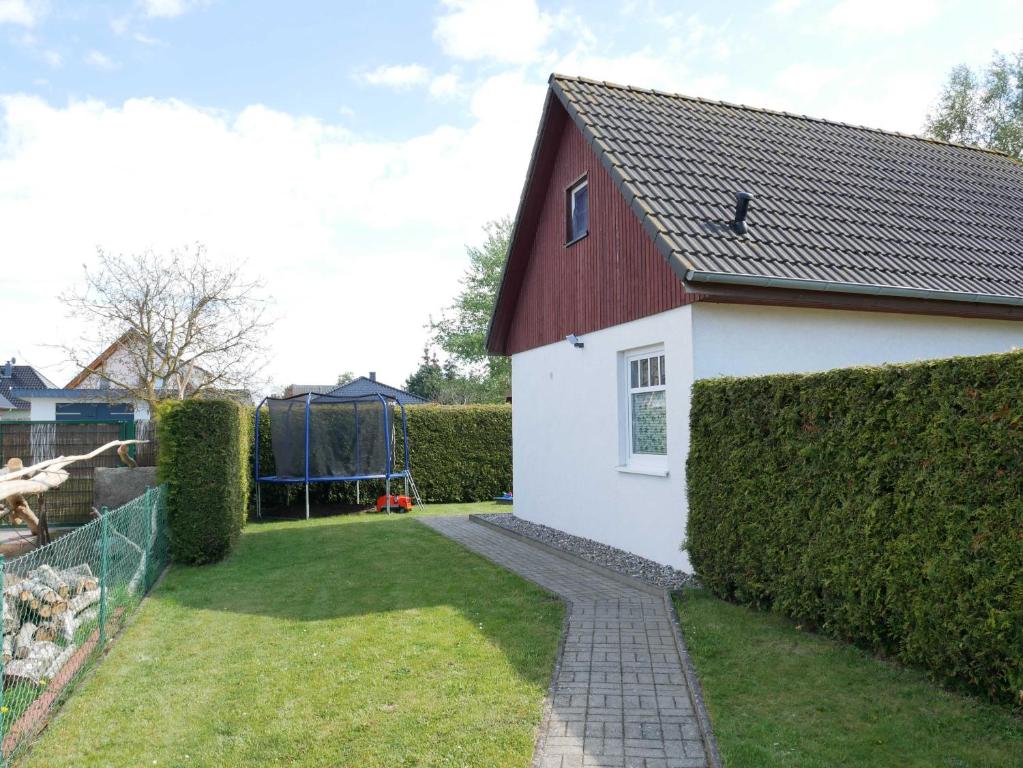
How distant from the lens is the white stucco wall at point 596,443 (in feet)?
26.2

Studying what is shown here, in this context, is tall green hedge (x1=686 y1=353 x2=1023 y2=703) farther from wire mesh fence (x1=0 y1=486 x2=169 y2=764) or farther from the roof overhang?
wire mesh fence (x1=0 y1=486 x2=169 y2=764)

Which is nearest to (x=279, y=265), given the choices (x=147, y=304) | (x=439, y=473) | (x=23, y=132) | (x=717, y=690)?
(x=147, y=304)

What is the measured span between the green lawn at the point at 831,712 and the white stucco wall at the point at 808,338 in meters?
3.19

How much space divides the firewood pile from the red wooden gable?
625cm

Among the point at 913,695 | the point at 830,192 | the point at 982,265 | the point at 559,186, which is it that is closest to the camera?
the point at 913,695

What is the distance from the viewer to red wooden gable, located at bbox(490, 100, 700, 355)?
341 inches

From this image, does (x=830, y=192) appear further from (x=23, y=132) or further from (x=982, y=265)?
(x=23, y=132)

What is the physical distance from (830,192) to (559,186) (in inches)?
158

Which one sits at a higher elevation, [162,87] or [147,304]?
[162,87]

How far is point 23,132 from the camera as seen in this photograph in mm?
10484

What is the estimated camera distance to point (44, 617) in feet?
17.7

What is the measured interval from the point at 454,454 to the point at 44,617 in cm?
1211

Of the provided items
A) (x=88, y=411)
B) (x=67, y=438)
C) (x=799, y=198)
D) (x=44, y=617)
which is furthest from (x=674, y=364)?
(x=88, y=411)

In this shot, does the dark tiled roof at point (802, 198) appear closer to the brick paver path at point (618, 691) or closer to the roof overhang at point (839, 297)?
the roof overhang at point (839, 297)
